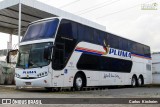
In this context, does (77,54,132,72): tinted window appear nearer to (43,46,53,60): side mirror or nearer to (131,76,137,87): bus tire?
(131,76,137,87): bus tire

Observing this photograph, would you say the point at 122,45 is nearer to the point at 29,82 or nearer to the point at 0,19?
the point at 29,82

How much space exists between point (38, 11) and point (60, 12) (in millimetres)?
2715

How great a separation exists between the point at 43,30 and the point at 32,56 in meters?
1.43

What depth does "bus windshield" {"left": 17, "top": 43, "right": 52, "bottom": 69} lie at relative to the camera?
13336mm

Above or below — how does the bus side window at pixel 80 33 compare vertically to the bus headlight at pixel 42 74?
above

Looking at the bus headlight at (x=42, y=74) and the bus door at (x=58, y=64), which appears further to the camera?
the bus door at (x=58, y=64)

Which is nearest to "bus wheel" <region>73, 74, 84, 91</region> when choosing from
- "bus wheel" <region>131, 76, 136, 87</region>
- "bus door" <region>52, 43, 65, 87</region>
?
"bus door" <region>52, 43, 65, 87</region>

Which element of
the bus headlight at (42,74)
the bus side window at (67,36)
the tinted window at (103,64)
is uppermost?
the bus side window at (67,36)

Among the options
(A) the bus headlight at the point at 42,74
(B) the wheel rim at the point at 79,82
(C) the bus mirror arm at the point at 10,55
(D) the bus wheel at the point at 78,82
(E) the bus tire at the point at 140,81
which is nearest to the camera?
(A) the bus headlight at the point at 42,74

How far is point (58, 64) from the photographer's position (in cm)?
1354

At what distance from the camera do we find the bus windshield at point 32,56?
13.3 metres

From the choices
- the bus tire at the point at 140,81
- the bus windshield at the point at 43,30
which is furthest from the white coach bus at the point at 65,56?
the bus tire at the point at 140,81

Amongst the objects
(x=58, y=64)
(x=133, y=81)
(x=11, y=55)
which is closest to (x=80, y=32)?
(x=58, y=64)

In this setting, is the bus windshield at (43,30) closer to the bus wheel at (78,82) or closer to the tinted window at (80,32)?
the tinted window at (80,32)
